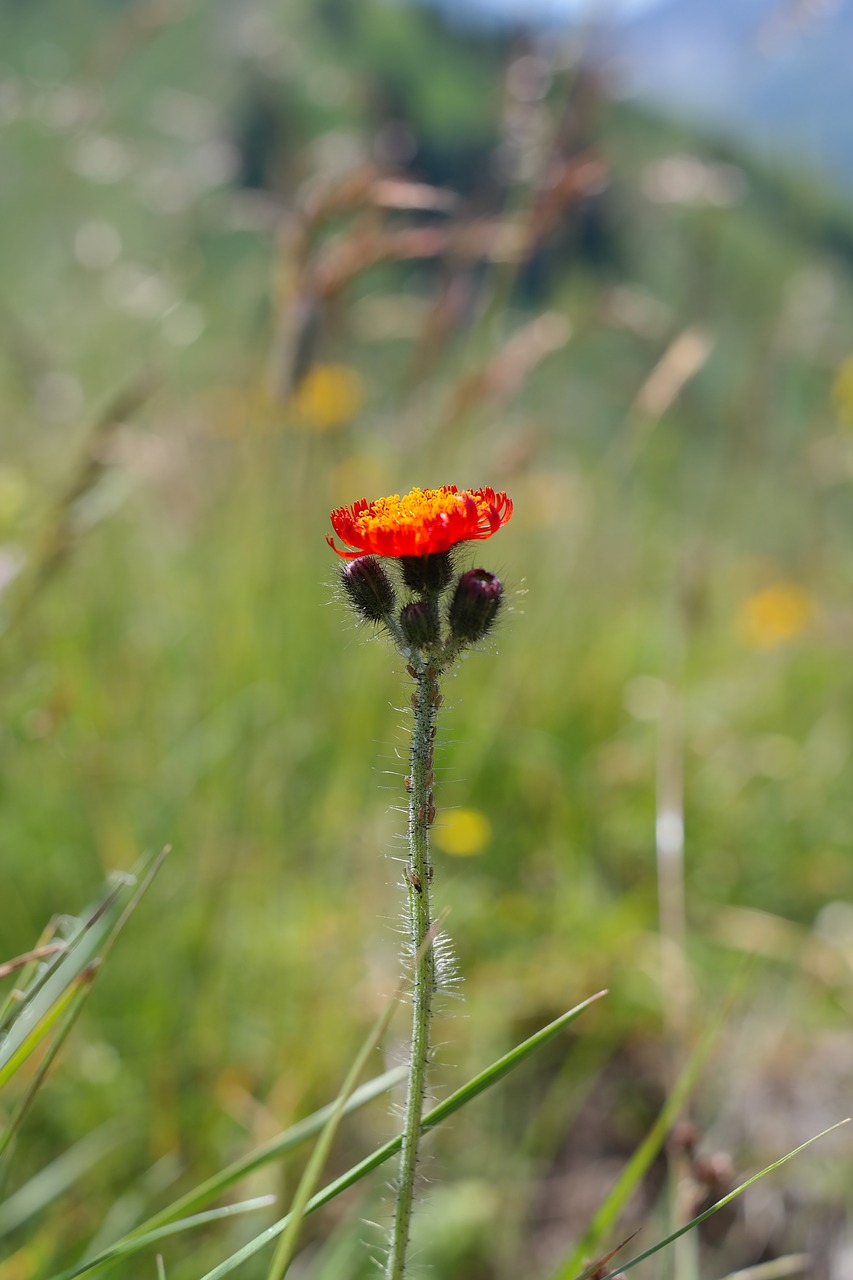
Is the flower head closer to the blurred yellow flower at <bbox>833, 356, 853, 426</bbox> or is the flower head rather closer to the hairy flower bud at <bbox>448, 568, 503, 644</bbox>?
the hairy flower bud at <bbox>448, 568, 503, 644</bbox>

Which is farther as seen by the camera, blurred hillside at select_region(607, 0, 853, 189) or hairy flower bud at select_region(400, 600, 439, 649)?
blurred hillside at select_region(607, 0, 853, 189)

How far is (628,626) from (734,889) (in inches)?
74.6

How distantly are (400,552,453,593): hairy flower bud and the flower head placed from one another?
2 cm

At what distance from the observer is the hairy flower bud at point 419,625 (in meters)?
1.13

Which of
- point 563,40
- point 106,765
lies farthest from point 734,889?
point 563,40

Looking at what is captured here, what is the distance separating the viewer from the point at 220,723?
10.1 ft

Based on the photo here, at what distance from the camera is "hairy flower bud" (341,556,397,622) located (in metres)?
1.19

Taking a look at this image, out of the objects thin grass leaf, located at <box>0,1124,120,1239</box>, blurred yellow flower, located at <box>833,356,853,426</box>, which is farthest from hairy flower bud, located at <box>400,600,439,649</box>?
blurred yellow flower, located at <box>833,356,853,426</box>

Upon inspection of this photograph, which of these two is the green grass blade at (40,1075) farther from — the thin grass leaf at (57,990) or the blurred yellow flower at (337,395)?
the blurred yellow flower at (337,395)

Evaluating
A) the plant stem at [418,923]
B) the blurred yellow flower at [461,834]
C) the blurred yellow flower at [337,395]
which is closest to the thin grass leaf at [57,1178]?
the plant stem at [418,923]

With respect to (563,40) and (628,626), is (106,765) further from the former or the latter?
(628,626)

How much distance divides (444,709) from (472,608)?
1.64ft

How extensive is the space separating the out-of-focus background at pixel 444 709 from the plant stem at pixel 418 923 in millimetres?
469

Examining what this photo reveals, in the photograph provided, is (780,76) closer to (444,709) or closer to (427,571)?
(444,709)
